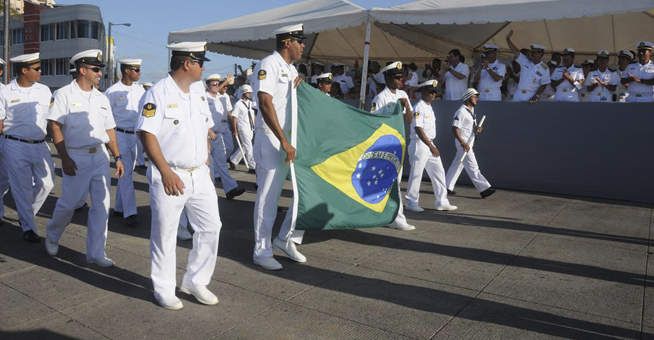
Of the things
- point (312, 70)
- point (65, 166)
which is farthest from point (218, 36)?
point (65, 166)

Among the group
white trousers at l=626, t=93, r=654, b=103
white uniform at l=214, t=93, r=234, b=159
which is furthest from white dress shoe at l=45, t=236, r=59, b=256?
white trousers at l=626, t=93, r=654, b=103

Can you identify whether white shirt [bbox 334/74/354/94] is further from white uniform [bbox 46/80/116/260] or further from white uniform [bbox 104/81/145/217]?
white uniform [bbox 46/80/116/260]

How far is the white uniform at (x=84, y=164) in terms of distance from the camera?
5.30 metres

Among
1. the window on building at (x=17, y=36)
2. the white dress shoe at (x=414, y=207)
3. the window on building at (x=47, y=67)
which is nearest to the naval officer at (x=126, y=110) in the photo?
the white dress shoe at (x=414, y=207)

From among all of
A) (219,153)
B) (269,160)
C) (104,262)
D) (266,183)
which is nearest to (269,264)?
(266,183)

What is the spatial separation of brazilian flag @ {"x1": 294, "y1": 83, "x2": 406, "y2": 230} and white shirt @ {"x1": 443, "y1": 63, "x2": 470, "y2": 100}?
17.8ft

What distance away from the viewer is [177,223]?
4316mm

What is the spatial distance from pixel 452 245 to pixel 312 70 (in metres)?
11.5

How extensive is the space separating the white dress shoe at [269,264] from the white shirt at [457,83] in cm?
795

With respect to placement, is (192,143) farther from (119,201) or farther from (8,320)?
(119,201)

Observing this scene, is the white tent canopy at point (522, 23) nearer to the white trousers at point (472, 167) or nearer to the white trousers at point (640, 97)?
the white trousers at point (640, 97)

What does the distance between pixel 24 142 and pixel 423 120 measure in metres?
5.30

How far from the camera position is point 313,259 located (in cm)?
570

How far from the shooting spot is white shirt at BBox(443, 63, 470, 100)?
12039mm
